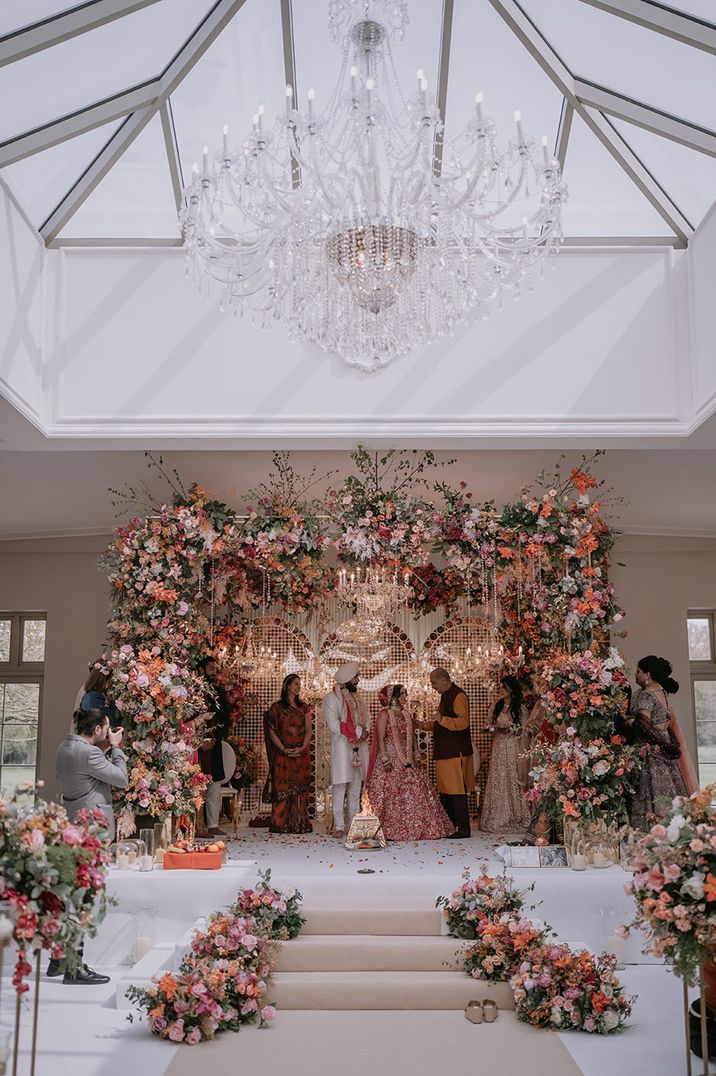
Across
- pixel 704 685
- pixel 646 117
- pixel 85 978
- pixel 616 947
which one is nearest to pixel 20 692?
pixel 85 978

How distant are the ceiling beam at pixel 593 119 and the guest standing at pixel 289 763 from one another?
622 centimetres

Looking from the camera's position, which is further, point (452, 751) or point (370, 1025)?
point (452, 751)

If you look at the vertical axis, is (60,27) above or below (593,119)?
below

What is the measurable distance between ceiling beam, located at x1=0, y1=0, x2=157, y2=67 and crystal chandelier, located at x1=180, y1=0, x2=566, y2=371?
3.47 feet

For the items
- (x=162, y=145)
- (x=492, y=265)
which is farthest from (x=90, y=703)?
(x=492, y=265)

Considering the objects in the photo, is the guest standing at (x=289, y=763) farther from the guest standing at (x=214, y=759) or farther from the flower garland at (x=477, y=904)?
the flower garland at (x=477, y=904)

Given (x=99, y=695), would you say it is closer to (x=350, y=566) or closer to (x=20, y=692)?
(x=350, y=566)

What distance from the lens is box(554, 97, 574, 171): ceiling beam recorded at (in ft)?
23.4

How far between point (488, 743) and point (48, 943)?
9802mm

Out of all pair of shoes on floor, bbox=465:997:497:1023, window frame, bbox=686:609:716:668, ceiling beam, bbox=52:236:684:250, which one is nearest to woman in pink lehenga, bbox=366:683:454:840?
pair of shoes on floor, bbox=465:997:497:1023

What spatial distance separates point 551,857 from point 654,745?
4.52ft

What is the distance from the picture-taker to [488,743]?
1340 cm

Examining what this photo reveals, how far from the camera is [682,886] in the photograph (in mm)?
4379

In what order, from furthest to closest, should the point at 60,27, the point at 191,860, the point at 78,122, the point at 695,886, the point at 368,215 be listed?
the point at 191,860, the point at 78,122, the point at 60,27, the point at 368,215, the point at 695,886
